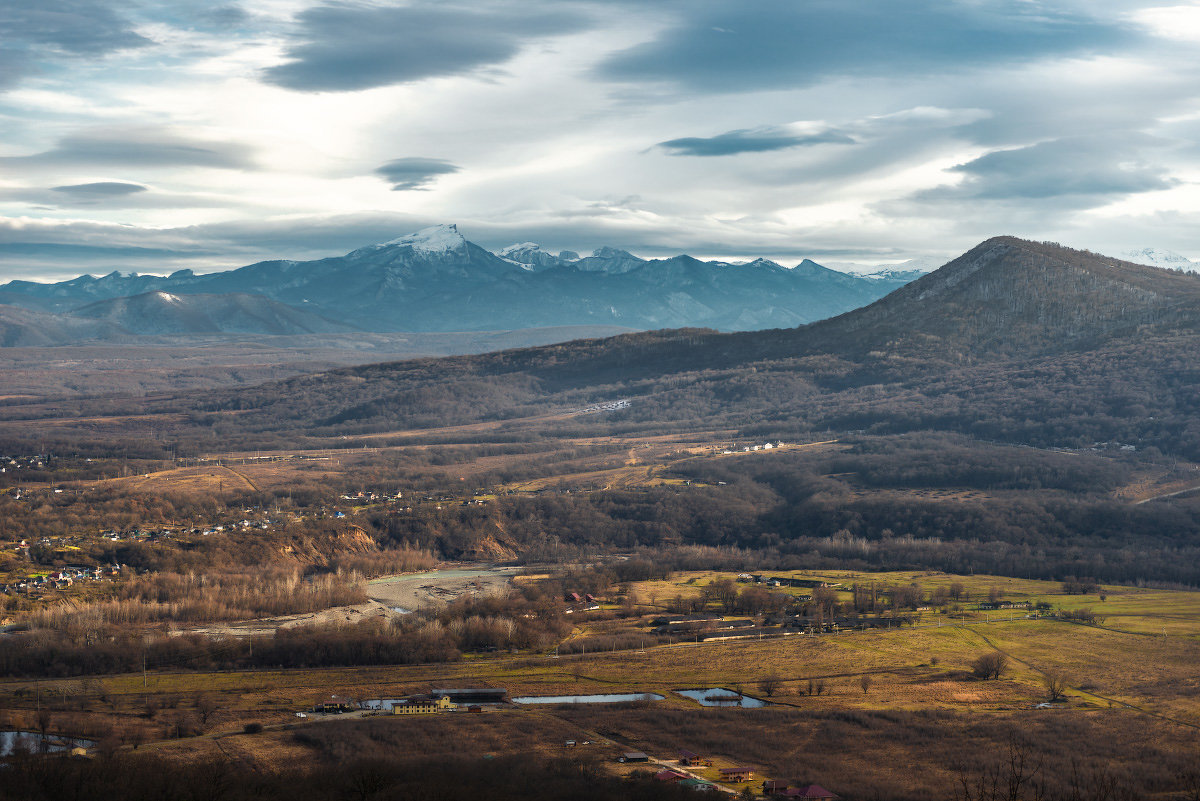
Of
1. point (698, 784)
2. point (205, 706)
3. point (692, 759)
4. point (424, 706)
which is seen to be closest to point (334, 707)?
point (424, 706)

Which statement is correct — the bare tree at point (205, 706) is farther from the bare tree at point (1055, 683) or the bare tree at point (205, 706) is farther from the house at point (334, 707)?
the bare tree at point (1055, 683)

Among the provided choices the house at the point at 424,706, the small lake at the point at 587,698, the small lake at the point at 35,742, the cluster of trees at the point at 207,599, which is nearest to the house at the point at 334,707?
the house at the point at 424,706

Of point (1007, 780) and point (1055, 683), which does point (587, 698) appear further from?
point (1007, 780)

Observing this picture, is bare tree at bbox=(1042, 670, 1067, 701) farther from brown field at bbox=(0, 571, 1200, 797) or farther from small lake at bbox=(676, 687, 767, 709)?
small lake at bbox=(676, 687, 767, 709)

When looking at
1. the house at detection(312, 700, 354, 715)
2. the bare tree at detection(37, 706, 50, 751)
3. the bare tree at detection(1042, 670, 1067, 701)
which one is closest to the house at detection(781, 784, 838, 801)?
the bare tree at detection(1042, 670, 1067, 701)

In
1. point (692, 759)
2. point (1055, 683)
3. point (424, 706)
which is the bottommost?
point (1055, 683)
